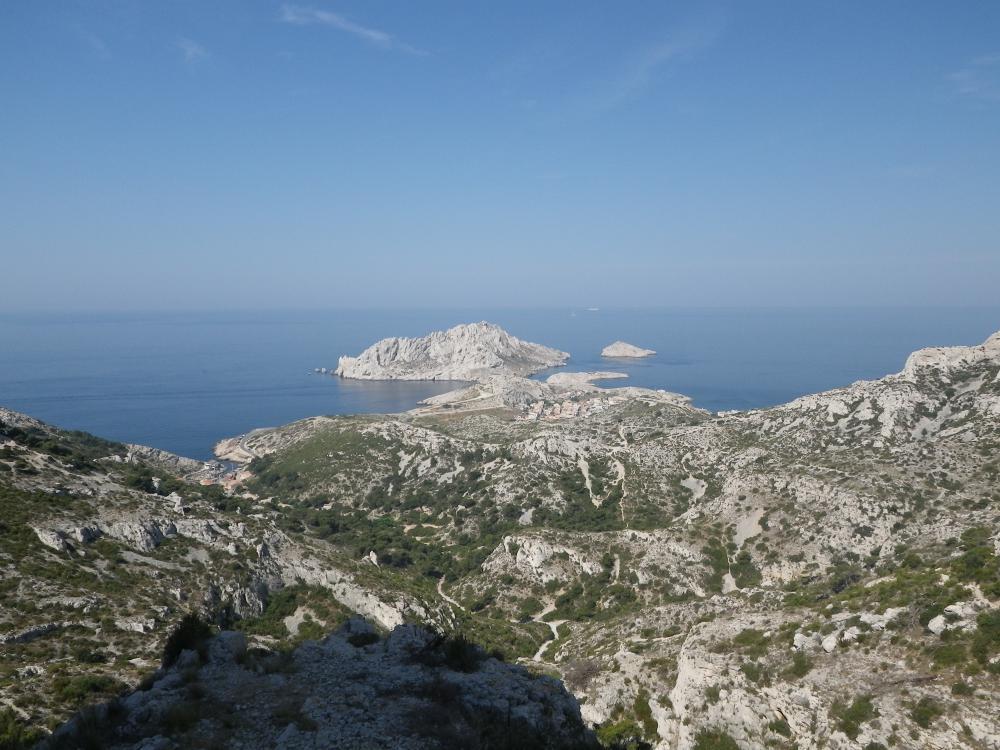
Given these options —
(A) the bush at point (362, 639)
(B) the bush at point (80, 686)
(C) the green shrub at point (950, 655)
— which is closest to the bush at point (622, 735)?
(A) the bush at point (362, 639)

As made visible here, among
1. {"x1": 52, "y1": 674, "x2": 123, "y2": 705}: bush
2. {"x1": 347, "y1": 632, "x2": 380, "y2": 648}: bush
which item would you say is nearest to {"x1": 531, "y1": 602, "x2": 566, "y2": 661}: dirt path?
{"x1": 347, "y1": 632, "x2": 380, "y2": 648}: bush

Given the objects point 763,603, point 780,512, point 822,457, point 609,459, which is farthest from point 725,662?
point 609,459

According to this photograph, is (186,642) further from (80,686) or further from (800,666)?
(800,666)

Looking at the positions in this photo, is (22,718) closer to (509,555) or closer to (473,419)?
(509,555)

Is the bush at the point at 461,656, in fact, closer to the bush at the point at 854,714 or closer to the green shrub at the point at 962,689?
the bush at the point at 854,714

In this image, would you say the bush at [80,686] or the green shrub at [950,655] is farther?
the green shrub at [950,655]
